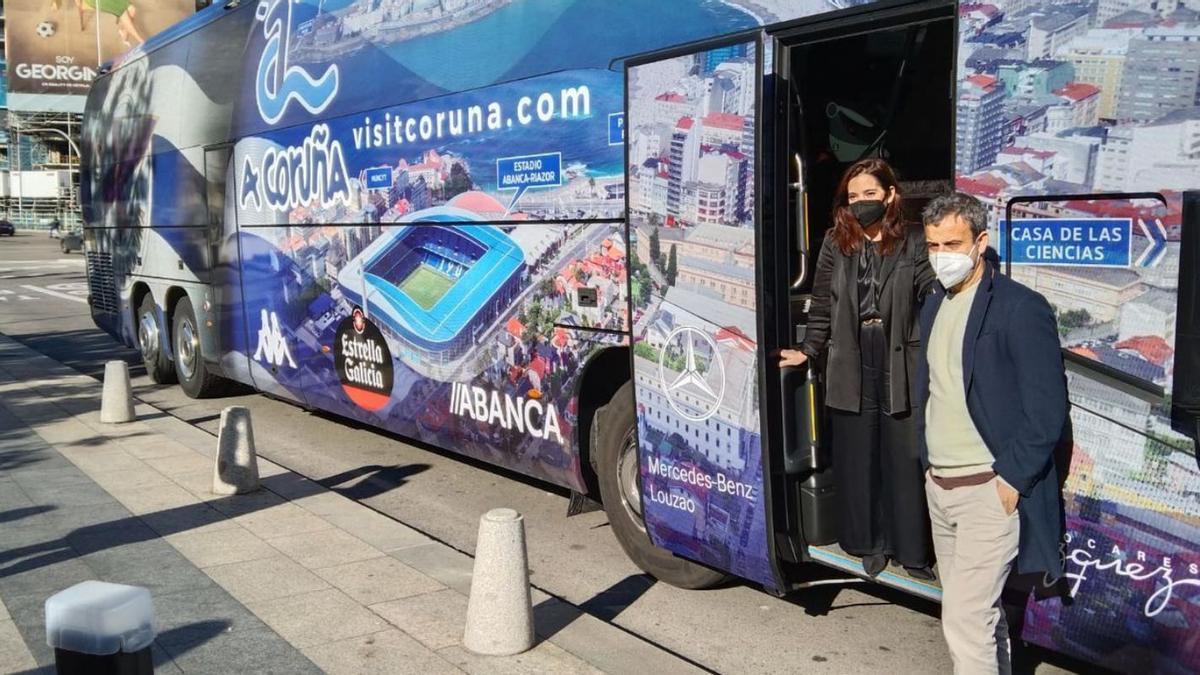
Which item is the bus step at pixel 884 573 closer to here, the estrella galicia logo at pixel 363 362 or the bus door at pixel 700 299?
the bus door at pixel 700 299

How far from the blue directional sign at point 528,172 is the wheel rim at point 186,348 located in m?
6.87

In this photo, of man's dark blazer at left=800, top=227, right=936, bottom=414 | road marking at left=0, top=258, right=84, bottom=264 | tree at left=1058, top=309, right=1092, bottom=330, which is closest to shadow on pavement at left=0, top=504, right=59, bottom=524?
man's dark blazer at left=800, top=227, right=936, bottom=414

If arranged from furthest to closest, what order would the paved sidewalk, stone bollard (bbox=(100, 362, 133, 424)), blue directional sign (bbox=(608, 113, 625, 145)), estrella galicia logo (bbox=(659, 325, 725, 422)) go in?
stone bollard (bbox=(100, 362, 133, 424)) → blue directional sign (bbox=(608, 113, 625, 145)) → estrella galicia logo (bbox=(659, 325, 725, 422)) → the paved sidewalk

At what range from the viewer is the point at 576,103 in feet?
20.3

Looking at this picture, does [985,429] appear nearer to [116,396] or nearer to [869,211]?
[869,211]

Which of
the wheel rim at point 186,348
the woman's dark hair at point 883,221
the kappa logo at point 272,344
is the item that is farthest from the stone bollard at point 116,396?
the woman's dark hair at point 883,221

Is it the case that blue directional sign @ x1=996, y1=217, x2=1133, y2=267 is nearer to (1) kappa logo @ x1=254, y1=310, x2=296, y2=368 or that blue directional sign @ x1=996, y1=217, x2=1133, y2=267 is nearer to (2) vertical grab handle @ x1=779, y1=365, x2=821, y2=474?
(2) vertical grab handle @ x1=779, y1=365, x2=821, y2=474

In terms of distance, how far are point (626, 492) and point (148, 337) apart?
32.7ft

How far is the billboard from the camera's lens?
59.8 m

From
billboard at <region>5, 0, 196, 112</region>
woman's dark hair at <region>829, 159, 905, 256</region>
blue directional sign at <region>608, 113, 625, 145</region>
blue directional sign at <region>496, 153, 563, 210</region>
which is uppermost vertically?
billboard at <region>5, 0, 196, 112</region>

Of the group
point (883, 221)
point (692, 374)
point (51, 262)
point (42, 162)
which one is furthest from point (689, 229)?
point (42, 162)

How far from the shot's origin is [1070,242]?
3.85 meters

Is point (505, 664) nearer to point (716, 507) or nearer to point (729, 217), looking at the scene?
point (716, 507)

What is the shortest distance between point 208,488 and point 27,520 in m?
1.24
